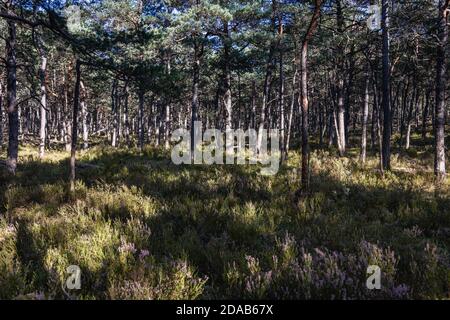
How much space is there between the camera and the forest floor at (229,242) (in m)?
3.79

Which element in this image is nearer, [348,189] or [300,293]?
[300,293]

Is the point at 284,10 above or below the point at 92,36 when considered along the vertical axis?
above

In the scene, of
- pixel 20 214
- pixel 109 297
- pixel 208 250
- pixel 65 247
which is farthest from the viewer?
pixel 20 214

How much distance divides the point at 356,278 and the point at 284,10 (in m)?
15.0

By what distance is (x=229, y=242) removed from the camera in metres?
5.37

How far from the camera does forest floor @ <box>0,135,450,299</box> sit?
3795mm

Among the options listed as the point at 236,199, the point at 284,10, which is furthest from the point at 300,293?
the point at 284,10

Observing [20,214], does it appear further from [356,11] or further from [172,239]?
[356,11]

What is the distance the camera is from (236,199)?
8.15 m

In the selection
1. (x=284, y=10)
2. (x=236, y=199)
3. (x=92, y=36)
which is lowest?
(x=236, y=199)

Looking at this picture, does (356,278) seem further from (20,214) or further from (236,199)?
(20,214)
